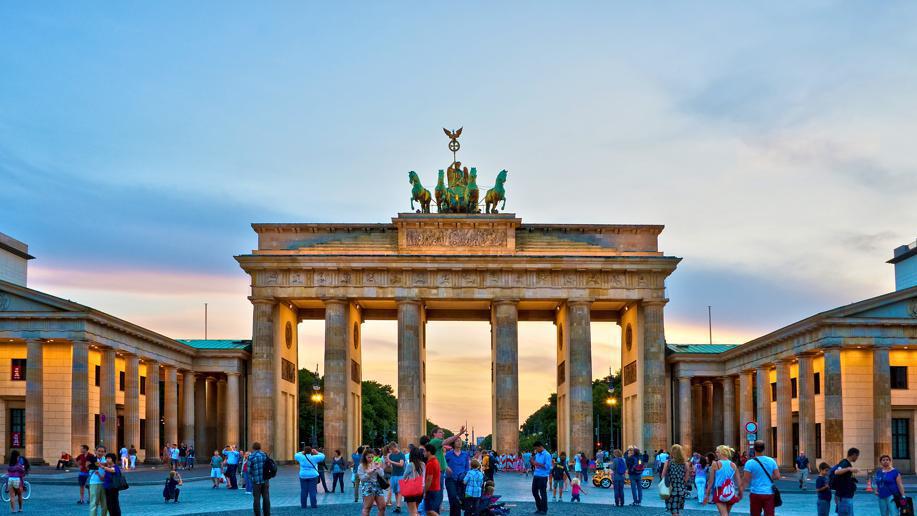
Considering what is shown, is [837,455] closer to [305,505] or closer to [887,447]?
[887,447]

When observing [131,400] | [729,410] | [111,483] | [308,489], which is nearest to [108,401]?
[131,400]

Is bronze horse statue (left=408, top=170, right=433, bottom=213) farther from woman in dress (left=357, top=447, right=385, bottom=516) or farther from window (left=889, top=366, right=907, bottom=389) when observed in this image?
woman in dress (left=357, top=447, right=385, bottom=516)

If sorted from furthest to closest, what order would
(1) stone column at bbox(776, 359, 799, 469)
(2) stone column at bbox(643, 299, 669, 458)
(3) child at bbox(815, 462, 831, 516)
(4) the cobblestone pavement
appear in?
(2) stone column at bbox(643, 299, 669, 458)
(1) stone column at bbox(776, 359, 799, 469)
(4) the cobblestone pavement
(3) child at bbox(815, 462, 831, 516)

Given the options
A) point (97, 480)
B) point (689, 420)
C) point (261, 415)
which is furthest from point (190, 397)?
point (97, 480)

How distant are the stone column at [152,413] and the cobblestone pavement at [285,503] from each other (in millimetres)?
22435

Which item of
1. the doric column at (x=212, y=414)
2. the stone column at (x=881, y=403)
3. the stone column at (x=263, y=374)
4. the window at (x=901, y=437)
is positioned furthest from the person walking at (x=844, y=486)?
the doric column at (x=212, y=414)

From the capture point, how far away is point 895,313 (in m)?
58.5

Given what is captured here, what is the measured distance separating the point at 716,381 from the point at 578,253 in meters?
16.5

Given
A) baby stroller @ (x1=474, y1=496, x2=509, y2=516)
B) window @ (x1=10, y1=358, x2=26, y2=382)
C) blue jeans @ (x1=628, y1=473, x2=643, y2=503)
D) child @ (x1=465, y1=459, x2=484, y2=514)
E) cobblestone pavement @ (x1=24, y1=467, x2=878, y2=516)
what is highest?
window @ (x1=10, y1=358, x2=26, y2=382)

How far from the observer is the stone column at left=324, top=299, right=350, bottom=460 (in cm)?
7631

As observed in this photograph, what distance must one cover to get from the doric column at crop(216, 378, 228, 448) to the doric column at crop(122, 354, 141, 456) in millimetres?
16288

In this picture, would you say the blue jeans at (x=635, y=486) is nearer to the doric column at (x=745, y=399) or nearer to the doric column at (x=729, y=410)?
the doric column at (x=745, y=399)

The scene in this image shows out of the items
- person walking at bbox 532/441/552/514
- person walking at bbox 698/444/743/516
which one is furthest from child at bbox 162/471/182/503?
person walking at bbox 698/444/743/516

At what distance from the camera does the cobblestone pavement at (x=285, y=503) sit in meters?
34.8
